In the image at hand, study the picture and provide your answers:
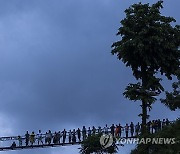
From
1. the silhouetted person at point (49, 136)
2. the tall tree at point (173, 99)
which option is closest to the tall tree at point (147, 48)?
the tall tree at point (173, 99)

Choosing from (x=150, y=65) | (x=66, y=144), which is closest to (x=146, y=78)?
(x=150, y=65)

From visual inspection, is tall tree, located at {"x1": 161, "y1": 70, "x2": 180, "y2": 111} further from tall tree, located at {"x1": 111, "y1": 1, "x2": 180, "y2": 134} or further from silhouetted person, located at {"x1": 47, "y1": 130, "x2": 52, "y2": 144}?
silhouetted person, located at {"x1": 47, "y1": 130, "x2": 52, "y2": 144}

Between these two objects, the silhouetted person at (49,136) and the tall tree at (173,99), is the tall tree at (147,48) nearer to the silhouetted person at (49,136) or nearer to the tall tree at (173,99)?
the tall tree at (173,99)

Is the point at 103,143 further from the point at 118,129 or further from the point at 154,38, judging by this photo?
the point at 154,38

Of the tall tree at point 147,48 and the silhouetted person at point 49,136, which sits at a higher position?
the tall tree at point 147,48

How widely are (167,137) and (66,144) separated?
48.0 ft

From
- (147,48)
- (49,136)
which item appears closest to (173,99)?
(147,48)

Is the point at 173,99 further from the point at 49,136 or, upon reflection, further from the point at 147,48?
the point at 49,136

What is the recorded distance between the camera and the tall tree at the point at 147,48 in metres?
35.0

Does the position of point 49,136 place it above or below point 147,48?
below

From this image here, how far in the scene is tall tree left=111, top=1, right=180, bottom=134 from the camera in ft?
115

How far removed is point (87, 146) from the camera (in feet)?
153

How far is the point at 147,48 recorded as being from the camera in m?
35.3

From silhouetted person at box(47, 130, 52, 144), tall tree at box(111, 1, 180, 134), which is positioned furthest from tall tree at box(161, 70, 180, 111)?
silhouetted person at box(47, 130, 52, 144)
